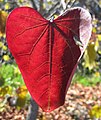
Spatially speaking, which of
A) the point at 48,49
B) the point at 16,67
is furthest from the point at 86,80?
the point at 48,49

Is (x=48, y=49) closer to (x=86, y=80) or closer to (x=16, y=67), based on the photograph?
(x=16, y=67)

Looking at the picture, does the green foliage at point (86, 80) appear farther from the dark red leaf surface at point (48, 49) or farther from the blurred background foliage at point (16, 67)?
the dark red leaf surface at point (48, 49)

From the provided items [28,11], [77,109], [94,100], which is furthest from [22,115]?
[28,11]

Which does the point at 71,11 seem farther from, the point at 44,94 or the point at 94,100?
the point at 94,100

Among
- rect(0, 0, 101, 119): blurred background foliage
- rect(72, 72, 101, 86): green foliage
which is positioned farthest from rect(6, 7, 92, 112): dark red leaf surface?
rect(72, 72, 101, 86): green foliage

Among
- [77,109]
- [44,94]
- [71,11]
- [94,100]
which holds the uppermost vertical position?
[71,11]

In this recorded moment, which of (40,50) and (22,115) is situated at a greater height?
(40,50)

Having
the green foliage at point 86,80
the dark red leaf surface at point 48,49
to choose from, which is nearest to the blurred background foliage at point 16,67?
the green foliage at point 86,80
